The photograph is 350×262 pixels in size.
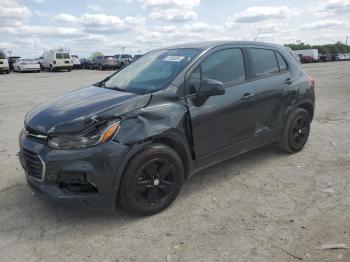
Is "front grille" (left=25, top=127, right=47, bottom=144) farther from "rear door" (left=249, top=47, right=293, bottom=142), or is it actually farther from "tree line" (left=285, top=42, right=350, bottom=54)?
"tree line" (left=285, top=42, right=350, bottom=54)

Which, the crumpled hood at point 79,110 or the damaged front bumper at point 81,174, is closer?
the damaged front bumper at point 81,174

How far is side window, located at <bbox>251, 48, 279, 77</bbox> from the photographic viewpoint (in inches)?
204

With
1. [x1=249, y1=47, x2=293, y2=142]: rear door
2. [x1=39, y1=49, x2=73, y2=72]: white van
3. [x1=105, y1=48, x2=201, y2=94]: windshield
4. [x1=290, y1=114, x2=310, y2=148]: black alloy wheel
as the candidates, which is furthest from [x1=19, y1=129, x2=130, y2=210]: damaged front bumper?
[x1=39, y1=49, x2=73, y2=72]: white van

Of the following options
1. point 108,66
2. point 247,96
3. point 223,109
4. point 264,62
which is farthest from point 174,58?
point 108,66

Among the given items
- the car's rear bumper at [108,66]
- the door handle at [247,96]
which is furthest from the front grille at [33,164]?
the car's rear bumper at [108,66]

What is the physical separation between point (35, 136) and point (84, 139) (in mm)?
616

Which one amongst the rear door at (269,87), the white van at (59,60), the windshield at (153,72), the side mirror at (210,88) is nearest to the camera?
the side mirror at (210,88)

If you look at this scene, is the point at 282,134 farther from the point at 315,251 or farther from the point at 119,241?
the point at 119,241

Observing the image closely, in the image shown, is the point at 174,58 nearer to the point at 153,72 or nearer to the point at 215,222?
the point at 153,72

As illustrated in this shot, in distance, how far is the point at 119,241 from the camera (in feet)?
11.8

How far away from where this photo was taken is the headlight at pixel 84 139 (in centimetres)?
362

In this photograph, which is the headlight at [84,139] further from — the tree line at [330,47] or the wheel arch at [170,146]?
the tree line at [330,47]

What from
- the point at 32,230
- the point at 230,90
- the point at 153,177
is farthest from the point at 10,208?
the point at 230,90

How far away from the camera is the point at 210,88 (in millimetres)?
4234
